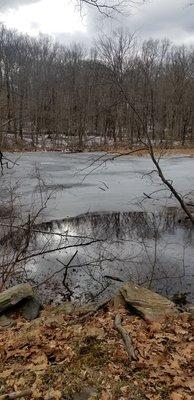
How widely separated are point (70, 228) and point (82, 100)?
152 feet

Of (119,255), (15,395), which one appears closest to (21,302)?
(15,395)

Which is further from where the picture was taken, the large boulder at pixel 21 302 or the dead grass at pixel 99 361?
the large boulder at pixel 21 302

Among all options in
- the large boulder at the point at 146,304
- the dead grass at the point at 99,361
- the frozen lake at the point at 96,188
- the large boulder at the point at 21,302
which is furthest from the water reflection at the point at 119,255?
the dead grass at the point at 99,361

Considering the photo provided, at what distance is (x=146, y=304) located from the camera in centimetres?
686

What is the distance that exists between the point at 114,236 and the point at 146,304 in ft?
19.1

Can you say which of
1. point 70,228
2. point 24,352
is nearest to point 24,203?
point 70,228

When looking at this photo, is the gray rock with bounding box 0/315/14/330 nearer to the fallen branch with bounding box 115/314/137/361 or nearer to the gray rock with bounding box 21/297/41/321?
the gray rock with bounding box 21/297/41/321

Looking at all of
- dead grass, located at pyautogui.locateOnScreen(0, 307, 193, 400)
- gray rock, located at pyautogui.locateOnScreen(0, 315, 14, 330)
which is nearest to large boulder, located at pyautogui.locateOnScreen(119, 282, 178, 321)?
dead grass, located at pyautogui.locateOnScreen(0, 307, 193, 400)

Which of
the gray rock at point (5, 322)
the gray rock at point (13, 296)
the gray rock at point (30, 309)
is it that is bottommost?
the gray rock at point (5, 322)

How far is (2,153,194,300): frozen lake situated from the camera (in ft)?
32.1

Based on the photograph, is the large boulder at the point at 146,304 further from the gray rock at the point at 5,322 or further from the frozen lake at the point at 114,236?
the gray rock at the point at 5,322

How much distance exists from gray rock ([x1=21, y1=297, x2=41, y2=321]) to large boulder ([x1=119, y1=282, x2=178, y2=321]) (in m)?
1.51

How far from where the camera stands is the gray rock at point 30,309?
7.47 m

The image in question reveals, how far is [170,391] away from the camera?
14.1ft
